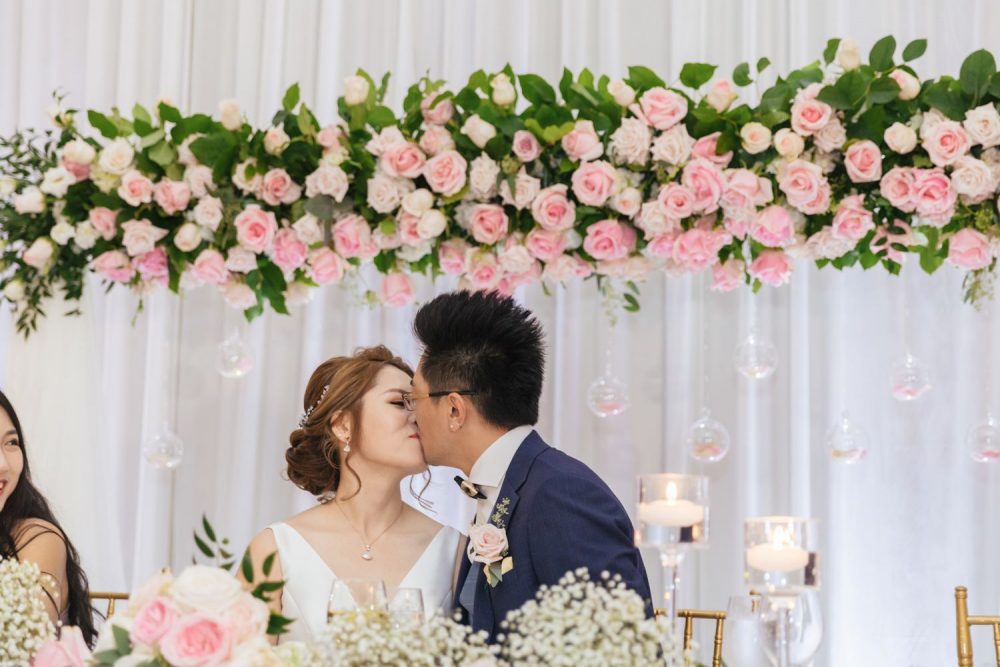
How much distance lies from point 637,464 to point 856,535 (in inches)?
31.1

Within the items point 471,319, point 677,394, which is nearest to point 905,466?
point 677,394

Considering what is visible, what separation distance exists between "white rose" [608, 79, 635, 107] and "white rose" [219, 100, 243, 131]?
1.01m

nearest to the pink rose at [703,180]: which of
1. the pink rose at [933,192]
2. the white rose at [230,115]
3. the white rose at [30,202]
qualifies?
the pink rose at [933,192]

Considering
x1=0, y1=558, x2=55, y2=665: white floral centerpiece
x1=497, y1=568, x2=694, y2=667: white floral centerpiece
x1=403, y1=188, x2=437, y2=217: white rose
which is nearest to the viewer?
x1=497, y1=568, x2=694, y2=667: white floral centerpiece

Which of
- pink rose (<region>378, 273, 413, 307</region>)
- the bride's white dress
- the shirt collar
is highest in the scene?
pink rose (<region>378, 273, 413, 307</region>)

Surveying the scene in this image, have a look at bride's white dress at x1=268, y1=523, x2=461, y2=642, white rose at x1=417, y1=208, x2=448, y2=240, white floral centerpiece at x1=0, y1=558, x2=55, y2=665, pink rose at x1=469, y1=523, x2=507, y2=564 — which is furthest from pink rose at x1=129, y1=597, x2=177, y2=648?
white rose at x1=417, y1=208, x2=448, y2=240

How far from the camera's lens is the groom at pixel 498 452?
2557 mm

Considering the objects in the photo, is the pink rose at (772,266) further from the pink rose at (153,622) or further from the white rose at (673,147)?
the pink rose at (153,622)

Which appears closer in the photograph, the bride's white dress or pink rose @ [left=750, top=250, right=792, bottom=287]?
the bride's white dress

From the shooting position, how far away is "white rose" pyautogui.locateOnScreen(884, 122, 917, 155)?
3078mm

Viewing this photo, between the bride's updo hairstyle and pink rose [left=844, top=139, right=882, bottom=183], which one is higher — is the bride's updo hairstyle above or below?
below

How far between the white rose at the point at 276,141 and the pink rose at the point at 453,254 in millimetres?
501

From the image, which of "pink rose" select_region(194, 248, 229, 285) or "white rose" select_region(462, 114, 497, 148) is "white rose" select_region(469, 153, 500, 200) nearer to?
"white rose" select_region(462, 114, 497, 148)

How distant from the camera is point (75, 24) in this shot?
5.18 m
